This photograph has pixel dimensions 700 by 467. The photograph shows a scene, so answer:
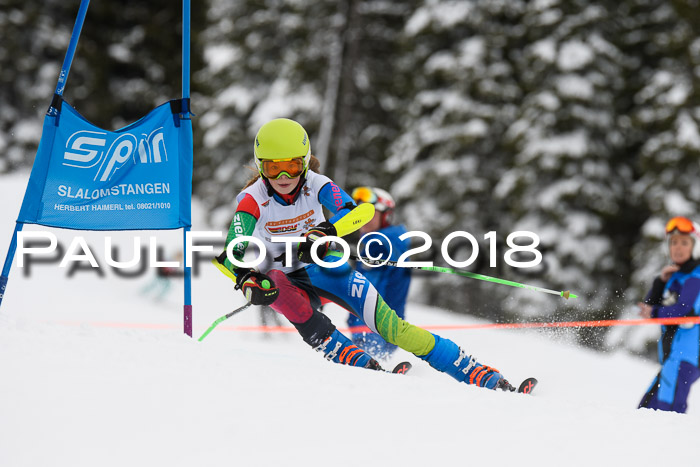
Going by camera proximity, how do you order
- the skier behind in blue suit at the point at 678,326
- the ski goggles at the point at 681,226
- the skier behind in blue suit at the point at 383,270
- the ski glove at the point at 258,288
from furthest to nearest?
1. the skier behind in blue suit at the point at 383,270
2. the ski goggles at the point at 681,226
3. the skier behind in blue suit at the point at 678,326
4. the ski glove at the point at 258,288

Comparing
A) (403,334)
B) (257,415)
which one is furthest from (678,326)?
(257,415)

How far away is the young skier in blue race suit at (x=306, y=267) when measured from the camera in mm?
4336

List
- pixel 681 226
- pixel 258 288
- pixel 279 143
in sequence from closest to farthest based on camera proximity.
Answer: pixel 258 288 → pixel 279 143 → pixel 681 226

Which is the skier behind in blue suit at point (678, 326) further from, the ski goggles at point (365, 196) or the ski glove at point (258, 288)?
the ski glove at point (258, 288)

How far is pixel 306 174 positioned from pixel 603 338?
9635 millimetres

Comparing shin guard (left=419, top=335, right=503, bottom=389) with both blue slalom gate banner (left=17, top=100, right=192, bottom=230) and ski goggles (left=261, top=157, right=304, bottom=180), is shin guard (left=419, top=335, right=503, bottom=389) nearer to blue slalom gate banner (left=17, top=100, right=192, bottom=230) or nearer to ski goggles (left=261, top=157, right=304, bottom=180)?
ski goggles (left=261, top=157, right=304, bottom=180)

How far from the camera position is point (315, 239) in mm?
4211

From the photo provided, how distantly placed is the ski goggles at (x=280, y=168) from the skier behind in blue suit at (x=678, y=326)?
3.00 meters

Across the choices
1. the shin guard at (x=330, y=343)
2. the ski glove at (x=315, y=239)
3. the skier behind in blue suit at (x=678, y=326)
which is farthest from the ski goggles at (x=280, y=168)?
the skier behind in blue suit at (x=678, y=326)

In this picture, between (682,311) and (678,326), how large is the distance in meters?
0.12

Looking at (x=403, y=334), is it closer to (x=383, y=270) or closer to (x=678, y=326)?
(x=383, y=270)

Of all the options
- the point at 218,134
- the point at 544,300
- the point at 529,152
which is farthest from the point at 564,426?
the point at 218,134

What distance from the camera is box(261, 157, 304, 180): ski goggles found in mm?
4371

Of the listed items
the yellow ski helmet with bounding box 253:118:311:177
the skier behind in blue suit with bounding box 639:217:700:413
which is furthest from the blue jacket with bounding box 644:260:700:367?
the yellow ski helmet with bounding box 253:118:311:177
